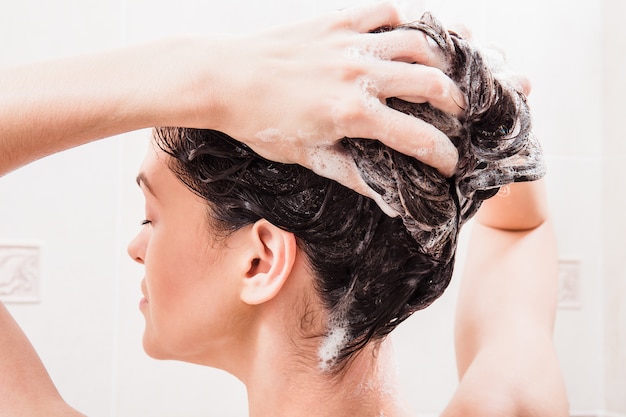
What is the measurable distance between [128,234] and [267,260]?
28.4 inches

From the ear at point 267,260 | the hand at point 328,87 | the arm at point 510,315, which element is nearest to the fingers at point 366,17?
the hand at point 328,87

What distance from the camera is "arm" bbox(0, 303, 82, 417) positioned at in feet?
Answer: 3.08

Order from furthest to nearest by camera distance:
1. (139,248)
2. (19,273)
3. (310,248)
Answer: (19,273)
(139,248)
(310,248)

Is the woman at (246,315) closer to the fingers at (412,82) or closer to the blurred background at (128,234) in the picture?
the fingers at (412,82)

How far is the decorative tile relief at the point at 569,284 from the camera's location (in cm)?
191

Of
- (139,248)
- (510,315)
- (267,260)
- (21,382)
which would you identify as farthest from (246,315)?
(510,315)

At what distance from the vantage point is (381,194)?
0.80 meters

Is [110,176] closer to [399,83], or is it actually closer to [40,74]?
[40,74]

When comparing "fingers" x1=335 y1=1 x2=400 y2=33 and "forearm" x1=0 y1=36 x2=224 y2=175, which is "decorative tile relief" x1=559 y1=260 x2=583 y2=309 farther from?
"forearm" x1=0 y1=36 x2=224 y2=175

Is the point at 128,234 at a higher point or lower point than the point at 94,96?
lower

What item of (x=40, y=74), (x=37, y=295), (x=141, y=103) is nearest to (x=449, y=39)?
(x=141, y=103)

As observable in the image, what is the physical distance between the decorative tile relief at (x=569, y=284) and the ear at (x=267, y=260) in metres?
1.23

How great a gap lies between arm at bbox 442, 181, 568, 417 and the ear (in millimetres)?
477

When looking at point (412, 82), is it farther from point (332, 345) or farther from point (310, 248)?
point (332, 345)
